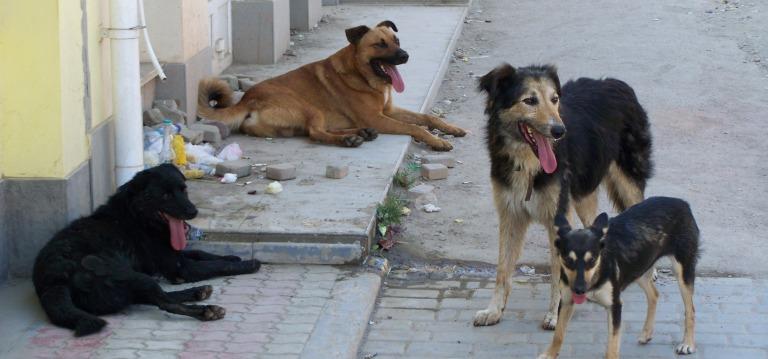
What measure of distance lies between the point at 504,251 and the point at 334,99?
3807 mm

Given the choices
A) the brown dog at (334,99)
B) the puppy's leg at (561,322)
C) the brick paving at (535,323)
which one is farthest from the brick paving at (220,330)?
the brown dog at (334,99)

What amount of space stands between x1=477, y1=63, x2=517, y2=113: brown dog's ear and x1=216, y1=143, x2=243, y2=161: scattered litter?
3.21 metres

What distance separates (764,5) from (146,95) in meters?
11.0

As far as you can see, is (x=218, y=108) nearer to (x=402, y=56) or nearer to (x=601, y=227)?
(x=402, y=56)

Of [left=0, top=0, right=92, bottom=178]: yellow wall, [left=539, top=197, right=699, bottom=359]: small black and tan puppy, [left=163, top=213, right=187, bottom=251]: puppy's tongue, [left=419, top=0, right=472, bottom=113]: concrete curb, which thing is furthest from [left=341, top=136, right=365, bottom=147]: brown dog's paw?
[left=539, top=197, right=699, bottom=359]: small black and tan puppy

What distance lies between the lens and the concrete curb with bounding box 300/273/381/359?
6012 mm

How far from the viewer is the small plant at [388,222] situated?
25.5 feet

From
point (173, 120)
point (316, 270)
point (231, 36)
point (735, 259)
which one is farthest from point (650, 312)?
point (231, 36)

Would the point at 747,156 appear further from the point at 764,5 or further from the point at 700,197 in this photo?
the point at 764,5

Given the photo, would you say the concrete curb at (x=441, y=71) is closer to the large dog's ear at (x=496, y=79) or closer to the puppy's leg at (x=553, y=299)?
the large dog's ear at (x=496, y=79)

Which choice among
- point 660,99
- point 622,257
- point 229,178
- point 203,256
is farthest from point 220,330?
point 660,99

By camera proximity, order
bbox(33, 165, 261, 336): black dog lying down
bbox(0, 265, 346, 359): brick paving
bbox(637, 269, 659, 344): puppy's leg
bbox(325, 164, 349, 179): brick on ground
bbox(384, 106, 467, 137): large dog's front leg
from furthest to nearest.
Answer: bbox(384, 106, 467, 137): large dog's front leg, bbox(325, 164, 349, 179): brick on ground, bbox(637, 269, 659, 344): puppy's leg, bbox(33, 165, 261, 336): black dog lying down, bbox(0, 265, 346, 359): brick paving

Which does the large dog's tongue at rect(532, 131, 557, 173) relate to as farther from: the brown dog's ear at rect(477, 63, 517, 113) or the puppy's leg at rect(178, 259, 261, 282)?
the puppy's leg at rect(178, 259, 261, 282)

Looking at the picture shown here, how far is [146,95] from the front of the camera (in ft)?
30.6
